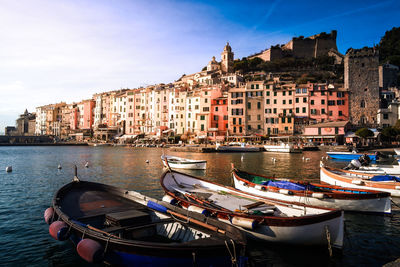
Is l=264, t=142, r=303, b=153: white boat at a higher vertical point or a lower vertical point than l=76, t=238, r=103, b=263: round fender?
higher

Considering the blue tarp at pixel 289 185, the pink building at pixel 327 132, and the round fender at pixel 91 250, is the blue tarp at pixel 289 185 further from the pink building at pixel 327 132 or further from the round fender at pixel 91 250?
the pink building at pixel 327 132

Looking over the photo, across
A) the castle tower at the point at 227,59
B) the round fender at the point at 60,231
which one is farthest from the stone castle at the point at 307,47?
the round fender at the point at 60,231

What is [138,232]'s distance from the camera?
784 centimetres

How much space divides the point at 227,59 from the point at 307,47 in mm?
31317

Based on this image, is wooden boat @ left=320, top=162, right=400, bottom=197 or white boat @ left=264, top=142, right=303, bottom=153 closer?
wooden boat @ left=320, top=162, right=400, bottom=197

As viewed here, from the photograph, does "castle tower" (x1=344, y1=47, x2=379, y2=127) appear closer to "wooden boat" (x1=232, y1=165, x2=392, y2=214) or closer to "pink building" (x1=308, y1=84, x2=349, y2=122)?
"pink building" (x1=308, y1=84, x2=349, y2=122)

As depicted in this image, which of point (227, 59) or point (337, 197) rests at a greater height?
point (227, 59)

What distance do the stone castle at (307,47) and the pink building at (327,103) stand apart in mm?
45222

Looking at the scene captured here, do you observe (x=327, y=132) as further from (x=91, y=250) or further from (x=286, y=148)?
(x=91, y=250)

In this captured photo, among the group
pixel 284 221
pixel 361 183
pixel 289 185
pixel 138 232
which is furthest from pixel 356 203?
pixel 138 232

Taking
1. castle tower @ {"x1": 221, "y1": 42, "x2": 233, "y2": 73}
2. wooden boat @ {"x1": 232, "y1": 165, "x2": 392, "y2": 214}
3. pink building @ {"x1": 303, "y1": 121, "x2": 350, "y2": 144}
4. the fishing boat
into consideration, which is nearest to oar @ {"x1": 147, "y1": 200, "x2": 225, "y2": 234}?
wooden boat @ {"x1": 232, "y1": 165, "x2": 392, "y2": 214}

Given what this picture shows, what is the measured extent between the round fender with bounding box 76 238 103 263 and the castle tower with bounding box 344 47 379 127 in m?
67.3

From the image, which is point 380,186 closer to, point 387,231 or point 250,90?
point 387,231

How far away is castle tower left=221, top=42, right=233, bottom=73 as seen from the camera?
104 m
